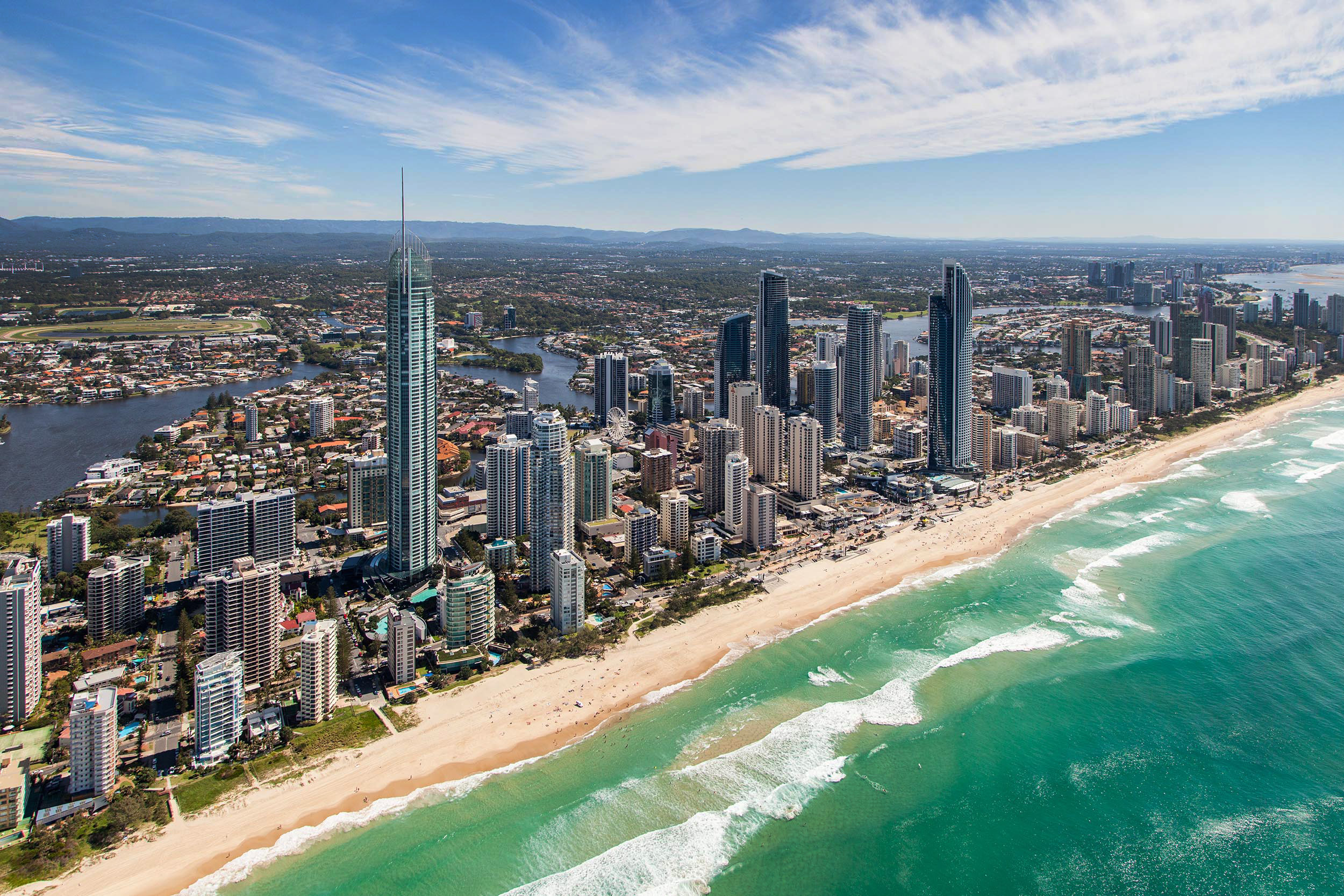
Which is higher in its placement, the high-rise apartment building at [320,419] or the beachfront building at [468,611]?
the high-rise apartment building at [320,419]

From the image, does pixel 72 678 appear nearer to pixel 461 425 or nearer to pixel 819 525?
pixel 819 525

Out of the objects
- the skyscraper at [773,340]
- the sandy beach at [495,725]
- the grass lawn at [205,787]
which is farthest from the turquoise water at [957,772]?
the skyscraper at [773,340]

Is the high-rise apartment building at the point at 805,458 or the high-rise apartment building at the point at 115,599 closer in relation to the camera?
the high-rise apartment building at the point at 115,599

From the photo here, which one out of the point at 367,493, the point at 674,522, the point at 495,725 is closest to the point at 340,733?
the point at 495,725

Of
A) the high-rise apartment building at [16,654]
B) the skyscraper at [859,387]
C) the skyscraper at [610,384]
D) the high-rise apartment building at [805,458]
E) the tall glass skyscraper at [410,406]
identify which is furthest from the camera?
the skyscraper at [610,384]

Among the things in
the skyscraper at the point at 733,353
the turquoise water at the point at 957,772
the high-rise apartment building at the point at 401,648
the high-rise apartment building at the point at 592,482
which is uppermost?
the skyscraper at the point at 733,353

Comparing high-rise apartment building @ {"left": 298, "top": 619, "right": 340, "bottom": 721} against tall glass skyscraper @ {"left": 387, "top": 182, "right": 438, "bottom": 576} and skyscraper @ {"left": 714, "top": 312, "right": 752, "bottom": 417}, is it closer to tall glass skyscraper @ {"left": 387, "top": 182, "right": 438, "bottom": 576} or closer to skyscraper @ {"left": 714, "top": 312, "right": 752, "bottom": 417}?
tall glass skyscraper @ {"left": 387, "top": 182, "right": 438, "bottom": 576}

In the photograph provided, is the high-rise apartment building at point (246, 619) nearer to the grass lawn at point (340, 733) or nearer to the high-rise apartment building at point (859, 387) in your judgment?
the grass lawn at point (340, 733)

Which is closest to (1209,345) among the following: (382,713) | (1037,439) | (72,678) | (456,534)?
(1037,439)
